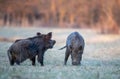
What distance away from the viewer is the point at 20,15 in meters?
68.9

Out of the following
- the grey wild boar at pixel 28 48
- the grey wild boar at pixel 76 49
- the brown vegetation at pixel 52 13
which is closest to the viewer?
the grey wild boar at pixel 28 48

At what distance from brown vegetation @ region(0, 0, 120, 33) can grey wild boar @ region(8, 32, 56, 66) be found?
44183 mm

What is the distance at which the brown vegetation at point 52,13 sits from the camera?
66438 mm

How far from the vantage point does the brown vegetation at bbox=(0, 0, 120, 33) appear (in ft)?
218

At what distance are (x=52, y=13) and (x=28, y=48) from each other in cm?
5465

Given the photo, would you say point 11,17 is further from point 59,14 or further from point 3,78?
point 3,78

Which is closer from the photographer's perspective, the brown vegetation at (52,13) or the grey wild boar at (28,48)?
the grey wild boar at (28,48)

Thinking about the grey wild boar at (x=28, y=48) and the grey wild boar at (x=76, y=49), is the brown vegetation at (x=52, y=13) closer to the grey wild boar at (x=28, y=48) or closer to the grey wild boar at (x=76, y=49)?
the grey wild boar at (x=76, y=49)

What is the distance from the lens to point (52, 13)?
237ft

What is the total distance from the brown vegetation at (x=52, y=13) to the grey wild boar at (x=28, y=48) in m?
44.2

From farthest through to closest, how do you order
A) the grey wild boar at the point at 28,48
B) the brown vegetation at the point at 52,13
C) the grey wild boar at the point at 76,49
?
1. the brown vegetation at the point at 52,13
2. the grey wild boar at the point at 76,49
3. the grey wild boar at the point at 28,48

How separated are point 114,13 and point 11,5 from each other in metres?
19.1

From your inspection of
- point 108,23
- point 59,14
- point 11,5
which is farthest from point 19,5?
point 108,23

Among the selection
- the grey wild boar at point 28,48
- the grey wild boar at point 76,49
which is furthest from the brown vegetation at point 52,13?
the grey wild boar at point 28,48
